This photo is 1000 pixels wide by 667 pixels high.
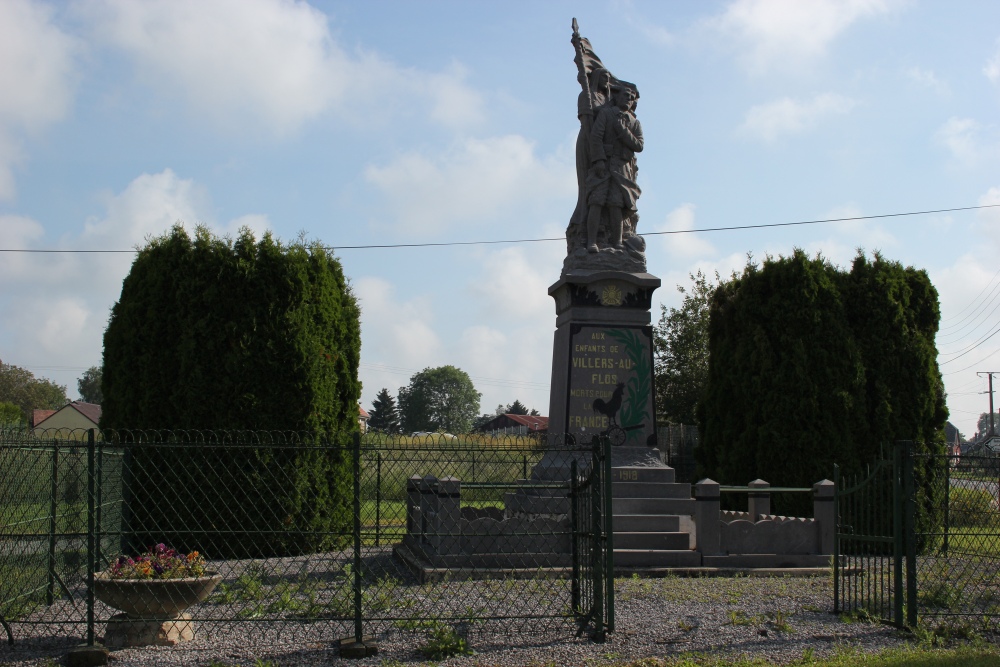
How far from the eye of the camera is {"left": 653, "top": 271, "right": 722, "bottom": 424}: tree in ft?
86.4

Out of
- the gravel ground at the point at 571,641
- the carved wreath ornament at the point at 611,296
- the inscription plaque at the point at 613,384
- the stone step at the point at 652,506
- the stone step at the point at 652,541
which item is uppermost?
the carved wreath ornament at the point at 611,296

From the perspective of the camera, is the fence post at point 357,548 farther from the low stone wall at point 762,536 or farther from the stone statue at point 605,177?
the stone statue at point 605,177

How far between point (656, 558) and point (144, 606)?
5700mm

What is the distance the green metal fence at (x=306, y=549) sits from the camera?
7.01 metres

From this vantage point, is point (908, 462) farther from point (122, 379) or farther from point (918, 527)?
point (122, 379)

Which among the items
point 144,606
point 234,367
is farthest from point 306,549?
point 144,606

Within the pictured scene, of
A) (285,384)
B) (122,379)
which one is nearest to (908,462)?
(285,384)

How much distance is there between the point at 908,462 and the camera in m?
7.42

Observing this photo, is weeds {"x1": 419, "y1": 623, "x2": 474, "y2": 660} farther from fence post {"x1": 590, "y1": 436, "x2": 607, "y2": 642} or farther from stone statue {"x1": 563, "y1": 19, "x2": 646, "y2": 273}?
stone statue {"x1": 563, "y1": 19, "x2": 646, "y2": 273}

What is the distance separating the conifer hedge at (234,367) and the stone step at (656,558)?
3940 mm

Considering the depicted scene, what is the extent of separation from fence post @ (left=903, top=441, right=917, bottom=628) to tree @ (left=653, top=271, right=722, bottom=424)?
18.6 meters

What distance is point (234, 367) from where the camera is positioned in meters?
12.0

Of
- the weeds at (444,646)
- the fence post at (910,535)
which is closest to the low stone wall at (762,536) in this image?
the fence post at (910,535)

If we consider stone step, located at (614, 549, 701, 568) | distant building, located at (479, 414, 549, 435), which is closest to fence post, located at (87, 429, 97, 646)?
Answer: stone step, located at (614, 549, 701, 568)
